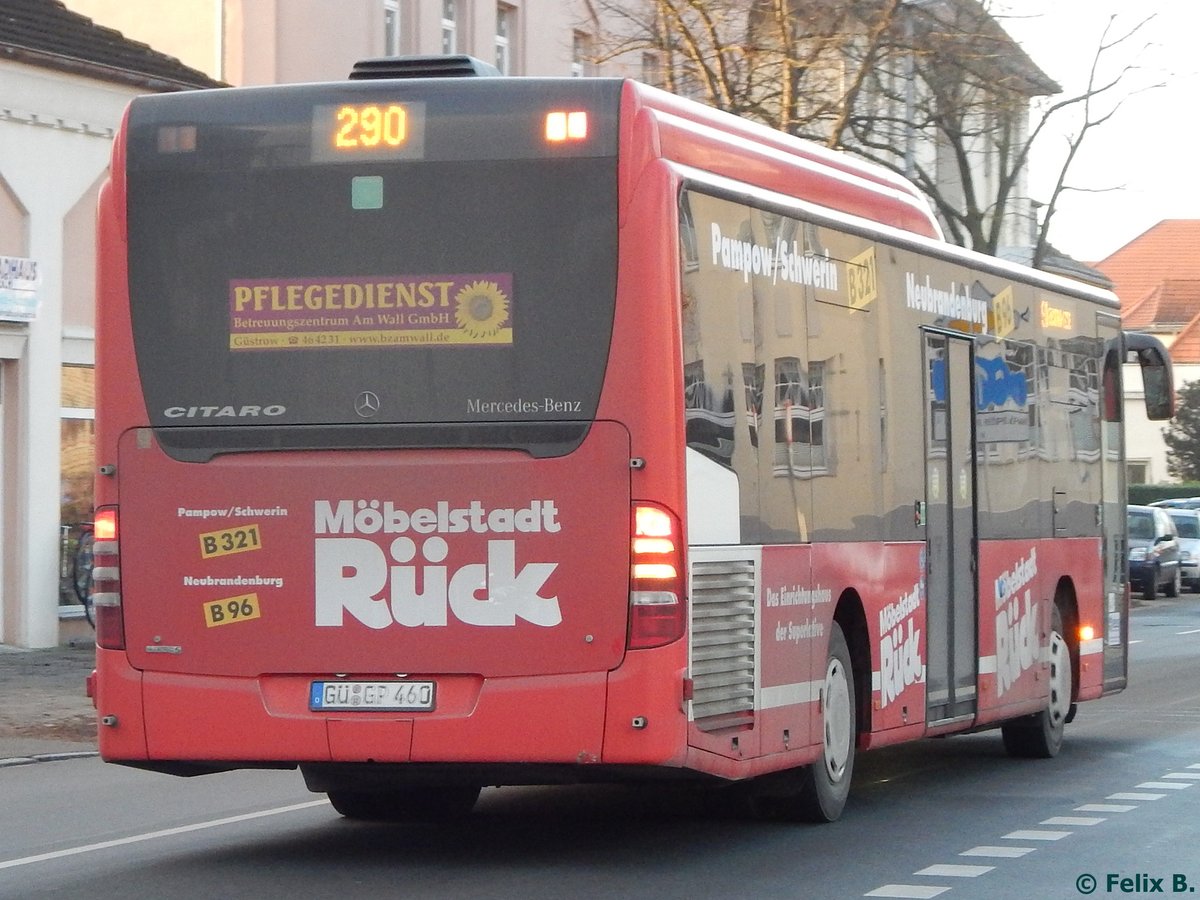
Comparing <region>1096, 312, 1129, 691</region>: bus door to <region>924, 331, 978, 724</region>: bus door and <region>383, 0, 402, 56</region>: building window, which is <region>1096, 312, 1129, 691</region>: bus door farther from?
<region>383, 0, 402, 56</region>: building window

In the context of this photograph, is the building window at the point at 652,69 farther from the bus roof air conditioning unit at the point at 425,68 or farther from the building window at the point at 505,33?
the bus roof air conditioning unit at the point at 425,68

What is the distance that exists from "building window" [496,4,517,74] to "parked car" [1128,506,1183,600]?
52.4 feet

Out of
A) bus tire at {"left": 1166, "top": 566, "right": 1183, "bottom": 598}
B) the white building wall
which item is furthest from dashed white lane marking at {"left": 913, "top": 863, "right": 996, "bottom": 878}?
bus tire at {"left": 1166, "top": 566, "right": 1183, "bottom": 598}

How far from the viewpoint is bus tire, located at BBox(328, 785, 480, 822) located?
39.0ft

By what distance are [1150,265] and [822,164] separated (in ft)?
321

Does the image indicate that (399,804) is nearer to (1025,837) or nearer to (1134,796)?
(1025,837)

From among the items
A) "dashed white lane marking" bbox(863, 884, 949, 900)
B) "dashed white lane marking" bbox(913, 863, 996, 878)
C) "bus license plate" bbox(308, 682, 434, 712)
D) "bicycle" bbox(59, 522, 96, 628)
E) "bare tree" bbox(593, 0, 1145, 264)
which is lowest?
"dashed white lane marking" bbox(913, 863, 996, 878)

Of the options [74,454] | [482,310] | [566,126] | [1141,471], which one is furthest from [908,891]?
[1141,471]

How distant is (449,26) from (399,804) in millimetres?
24273

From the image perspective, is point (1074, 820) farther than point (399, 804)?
No

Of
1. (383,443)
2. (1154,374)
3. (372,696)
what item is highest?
(1154,374)

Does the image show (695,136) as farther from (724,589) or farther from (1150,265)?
(1150,265)

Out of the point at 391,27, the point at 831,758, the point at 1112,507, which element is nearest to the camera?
the point at 831,758

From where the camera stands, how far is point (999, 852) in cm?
1055
